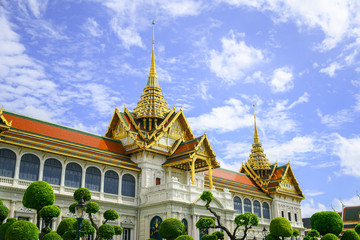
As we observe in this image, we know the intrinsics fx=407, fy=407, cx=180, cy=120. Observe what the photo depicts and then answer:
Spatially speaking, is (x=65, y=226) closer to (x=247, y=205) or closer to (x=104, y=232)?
(x=104, y=232)

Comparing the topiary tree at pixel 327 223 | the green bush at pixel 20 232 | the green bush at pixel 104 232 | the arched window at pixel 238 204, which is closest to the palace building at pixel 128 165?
the arched window at pixel 238 204

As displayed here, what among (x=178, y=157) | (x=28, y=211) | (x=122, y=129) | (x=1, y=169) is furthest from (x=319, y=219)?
(x=1, y=169)

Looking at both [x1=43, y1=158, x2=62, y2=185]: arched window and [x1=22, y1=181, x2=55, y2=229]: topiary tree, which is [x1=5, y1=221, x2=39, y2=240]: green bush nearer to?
[x1=22, y1=181, x2=55, y2=229]: topiary tree

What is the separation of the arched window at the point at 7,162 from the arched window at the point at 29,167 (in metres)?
0.69

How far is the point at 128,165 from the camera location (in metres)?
37.9

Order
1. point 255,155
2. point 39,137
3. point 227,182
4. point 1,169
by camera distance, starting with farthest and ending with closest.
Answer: point 255,155, point 227,182, point 39,137, point 1,169

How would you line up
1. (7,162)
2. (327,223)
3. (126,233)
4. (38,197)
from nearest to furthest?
(38,197), (7,162), (327,223), (126,233)

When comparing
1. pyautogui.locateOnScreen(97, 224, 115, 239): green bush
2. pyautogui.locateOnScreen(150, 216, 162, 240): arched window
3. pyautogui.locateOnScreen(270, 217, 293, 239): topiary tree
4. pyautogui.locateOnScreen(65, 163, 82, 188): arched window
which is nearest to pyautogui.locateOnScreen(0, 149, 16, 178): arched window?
pyautogui.locateOnScreen(65, 163, 82, 188): arched window

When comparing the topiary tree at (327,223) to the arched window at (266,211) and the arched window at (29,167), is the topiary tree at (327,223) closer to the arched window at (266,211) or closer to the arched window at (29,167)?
the arched window at (266,211)

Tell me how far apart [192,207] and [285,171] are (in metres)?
26.9

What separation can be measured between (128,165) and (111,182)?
245 cm

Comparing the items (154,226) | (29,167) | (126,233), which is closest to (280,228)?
(154,226)

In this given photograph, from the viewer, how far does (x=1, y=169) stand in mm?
29594

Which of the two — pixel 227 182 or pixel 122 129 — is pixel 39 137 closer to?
pixel 122 129
